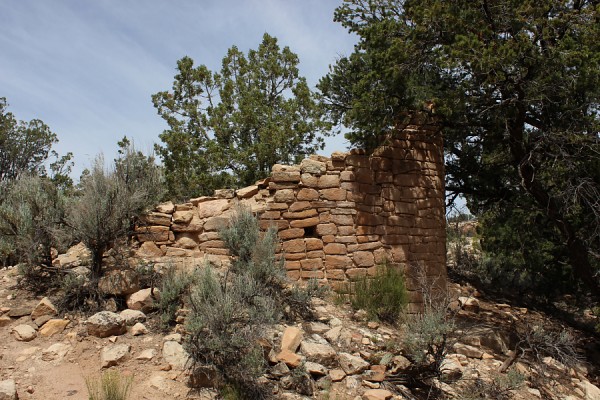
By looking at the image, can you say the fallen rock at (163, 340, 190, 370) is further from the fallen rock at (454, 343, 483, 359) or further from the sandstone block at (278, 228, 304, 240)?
the fallen rock at (454, 343, 483, 359)

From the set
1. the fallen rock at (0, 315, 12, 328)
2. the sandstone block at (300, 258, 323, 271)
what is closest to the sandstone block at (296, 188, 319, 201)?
the sandstone block at (300, 258, 323, 271)

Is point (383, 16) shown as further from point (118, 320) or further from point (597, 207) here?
point (118, 320)

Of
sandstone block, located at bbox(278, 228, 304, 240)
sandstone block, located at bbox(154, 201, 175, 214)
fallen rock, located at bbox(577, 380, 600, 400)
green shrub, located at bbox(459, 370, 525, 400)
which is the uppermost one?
sandstone block, located at bbox(154, 201, 175, 214)

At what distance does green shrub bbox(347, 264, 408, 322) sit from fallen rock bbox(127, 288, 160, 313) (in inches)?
106

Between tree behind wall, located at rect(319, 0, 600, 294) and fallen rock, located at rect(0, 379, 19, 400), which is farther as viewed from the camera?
tree behind wall, located at rect(319, 0, 600, 294)

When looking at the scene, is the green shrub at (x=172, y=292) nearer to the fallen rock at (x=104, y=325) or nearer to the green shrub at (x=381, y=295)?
the fallen rock at (x=104, y=325)

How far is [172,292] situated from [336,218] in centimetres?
268

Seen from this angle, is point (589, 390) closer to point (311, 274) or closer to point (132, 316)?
point (311, 274)

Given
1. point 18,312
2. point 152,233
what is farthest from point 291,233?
point 18,312

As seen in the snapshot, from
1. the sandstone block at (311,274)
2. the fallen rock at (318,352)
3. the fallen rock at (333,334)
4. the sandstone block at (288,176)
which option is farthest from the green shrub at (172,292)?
the sandstone block at (288,176)

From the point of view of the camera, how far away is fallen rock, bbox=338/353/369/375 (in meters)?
5.34

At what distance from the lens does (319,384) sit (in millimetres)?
5020

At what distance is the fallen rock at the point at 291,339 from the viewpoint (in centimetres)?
526

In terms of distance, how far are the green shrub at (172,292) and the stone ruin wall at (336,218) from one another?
0.99 m
